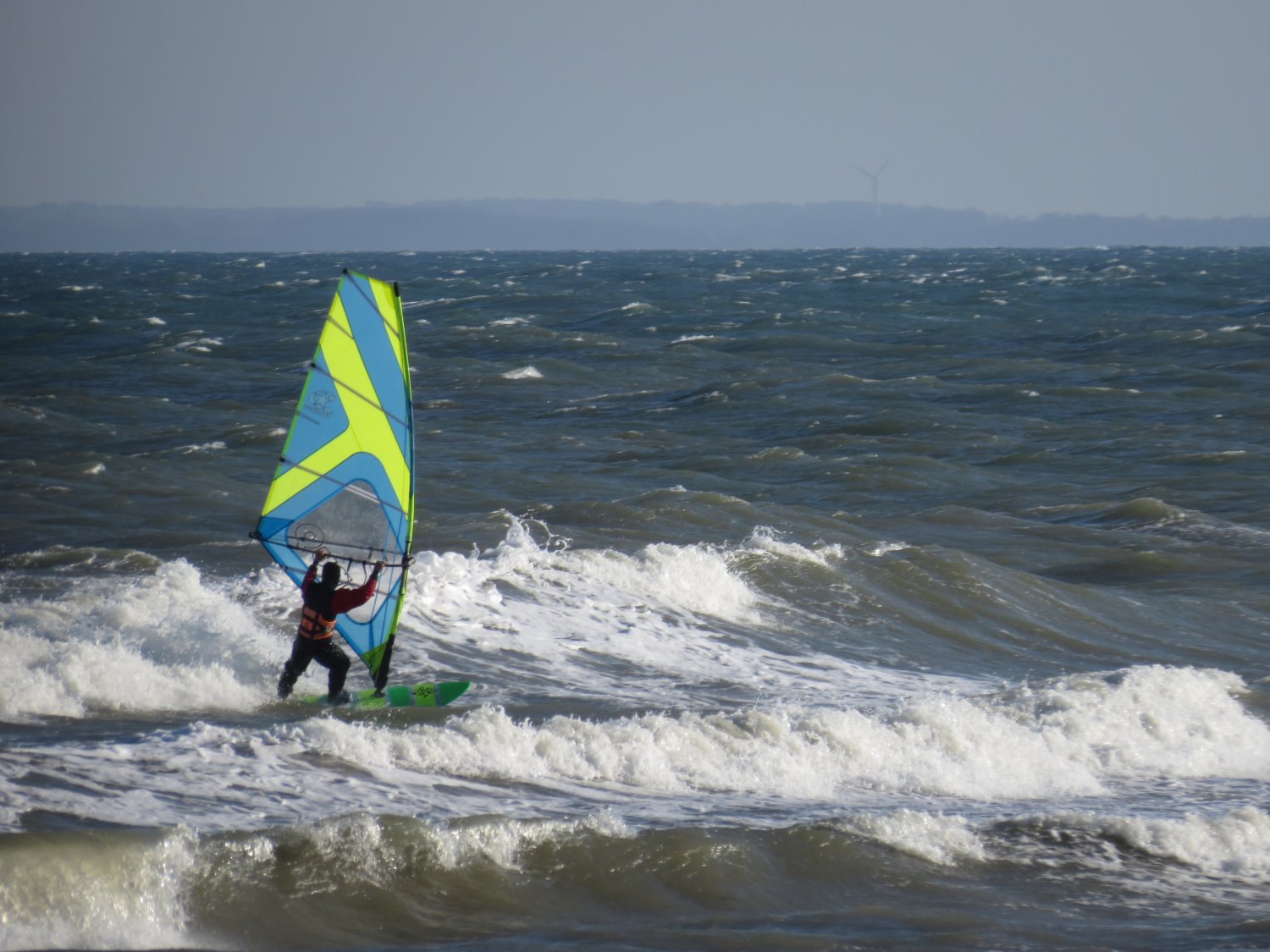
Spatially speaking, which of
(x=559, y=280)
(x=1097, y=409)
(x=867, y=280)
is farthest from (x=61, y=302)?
(x=1097, y=409)

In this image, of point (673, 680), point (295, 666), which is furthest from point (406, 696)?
point (673, 680)

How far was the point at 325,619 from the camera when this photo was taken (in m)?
9.02

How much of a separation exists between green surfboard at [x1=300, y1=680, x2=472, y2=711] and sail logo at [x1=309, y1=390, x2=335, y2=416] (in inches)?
73.7

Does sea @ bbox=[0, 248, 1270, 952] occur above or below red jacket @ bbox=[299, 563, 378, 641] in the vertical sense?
below

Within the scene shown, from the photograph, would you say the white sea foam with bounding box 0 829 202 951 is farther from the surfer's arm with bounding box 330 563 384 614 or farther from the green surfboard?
the green surfboard

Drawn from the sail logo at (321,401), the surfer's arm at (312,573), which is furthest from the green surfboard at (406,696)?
the sail logo at (321,401)

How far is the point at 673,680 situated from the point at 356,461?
3290mm

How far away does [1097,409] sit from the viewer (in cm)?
2658

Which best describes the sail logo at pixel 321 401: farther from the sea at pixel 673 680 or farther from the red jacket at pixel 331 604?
the sea at pixel 673 680

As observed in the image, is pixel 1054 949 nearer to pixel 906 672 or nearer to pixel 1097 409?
pixel 906 672

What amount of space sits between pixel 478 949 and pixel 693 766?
283cm

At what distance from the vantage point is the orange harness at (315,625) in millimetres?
9016

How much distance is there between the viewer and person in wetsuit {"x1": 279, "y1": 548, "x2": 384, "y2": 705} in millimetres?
8953

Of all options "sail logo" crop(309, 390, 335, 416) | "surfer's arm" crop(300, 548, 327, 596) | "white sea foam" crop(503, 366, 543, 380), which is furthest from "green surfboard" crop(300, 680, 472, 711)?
"white sea foam" crop(503, 366, 543, 380)
